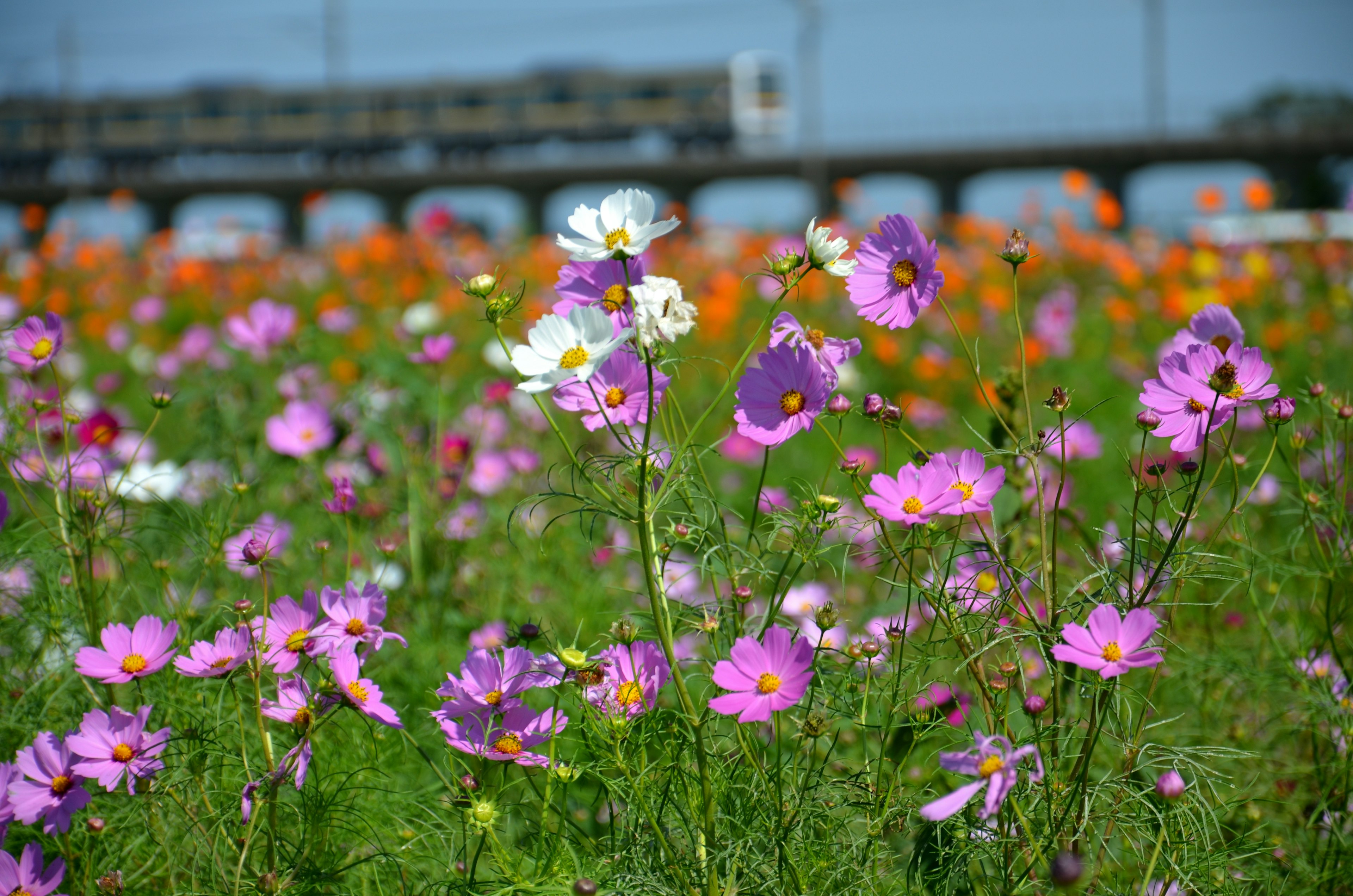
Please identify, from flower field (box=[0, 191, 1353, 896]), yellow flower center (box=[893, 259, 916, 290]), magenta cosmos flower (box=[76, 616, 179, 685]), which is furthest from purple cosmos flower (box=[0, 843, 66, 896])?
yellow flower center (box=[893, 259, 916, 290])

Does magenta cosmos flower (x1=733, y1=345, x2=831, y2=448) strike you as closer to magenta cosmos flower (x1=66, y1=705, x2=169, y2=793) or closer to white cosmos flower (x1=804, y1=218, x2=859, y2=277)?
white cosmos flower (x1=804, y1=218, x2=859, y2=277)

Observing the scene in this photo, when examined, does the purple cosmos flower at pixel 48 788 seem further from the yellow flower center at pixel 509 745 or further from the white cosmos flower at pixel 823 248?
the white cosmos flower at pixel 823 248

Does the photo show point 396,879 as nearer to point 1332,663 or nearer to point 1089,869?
point 1089,869

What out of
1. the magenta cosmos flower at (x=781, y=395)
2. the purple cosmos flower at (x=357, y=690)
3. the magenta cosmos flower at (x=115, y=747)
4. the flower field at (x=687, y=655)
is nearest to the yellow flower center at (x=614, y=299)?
the flower field at (x=687, y=655)

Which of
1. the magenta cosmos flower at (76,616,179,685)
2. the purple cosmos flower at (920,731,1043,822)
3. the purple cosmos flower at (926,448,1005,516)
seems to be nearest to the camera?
the purple cosmos flower at (920,731,1043,822)

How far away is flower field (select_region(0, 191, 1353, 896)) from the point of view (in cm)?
71

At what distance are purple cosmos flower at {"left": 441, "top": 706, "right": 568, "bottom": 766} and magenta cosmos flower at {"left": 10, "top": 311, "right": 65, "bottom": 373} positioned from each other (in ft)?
1.74

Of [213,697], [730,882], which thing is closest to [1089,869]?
[730,882]

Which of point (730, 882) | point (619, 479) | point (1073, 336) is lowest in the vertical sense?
point (1073, 336)

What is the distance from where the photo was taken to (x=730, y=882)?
0.71 metres

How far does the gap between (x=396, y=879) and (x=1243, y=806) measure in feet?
2.68

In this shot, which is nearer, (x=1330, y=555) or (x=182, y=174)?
(x=1330, y=555)

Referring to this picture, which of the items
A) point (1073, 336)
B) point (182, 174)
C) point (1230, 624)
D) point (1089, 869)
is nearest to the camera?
point (1089, 869)

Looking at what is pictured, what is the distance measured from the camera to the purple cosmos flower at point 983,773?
57cm
